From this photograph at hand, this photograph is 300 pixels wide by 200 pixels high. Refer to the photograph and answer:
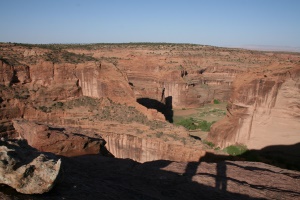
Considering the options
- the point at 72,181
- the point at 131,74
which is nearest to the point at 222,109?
the point at 131,74

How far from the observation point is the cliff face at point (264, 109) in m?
18.2

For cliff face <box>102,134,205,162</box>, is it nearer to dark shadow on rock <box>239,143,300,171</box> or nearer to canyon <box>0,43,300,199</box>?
canyon <box>0,43,300,199</box>

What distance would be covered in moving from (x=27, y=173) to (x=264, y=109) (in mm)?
17819

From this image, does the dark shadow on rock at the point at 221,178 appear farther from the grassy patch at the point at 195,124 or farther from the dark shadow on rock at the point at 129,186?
the grassy patch at the point at 195,124

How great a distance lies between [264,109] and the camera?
19.5 m

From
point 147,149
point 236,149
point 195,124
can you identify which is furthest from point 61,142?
point 195,124

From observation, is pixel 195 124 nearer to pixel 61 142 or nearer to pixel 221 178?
pixel 61 142

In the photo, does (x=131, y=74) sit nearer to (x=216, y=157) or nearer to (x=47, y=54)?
(x=47, y=54)

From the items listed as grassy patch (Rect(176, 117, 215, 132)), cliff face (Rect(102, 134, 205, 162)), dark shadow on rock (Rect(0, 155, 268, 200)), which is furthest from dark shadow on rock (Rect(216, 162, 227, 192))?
grassy patch (Rect(176, 117, 215, 132))

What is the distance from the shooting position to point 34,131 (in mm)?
17219

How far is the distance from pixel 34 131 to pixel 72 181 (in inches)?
449

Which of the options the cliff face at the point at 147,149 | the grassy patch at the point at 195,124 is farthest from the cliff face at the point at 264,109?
the grassy patch at the point at 195,124

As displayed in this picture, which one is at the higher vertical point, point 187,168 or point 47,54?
point 47,54

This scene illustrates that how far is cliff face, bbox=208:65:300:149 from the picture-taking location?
59.8ft
